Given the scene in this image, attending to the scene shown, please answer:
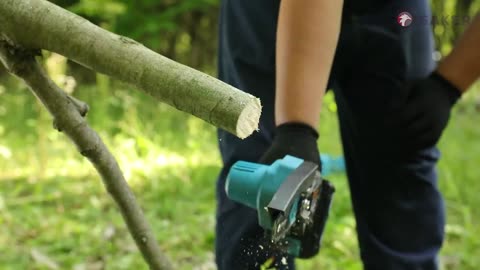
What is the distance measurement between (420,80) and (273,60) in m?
0.25

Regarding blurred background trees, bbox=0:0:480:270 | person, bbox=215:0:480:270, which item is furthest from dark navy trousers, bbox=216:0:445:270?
blurred background trees, bbox=0:0:480:270

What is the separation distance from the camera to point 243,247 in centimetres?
94

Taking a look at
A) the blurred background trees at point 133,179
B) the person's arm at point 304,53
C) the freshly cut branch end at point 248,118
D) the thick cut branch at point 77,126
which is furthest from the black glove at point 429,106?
the freshly cut branch end at point 248,118

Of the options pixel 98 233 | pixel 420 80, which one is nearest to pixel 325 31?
pixel 420 80

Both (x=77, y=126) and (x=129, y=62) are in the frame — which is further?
(x=77, y=126)

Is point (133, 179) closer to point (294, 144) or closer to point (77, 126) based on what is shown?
point (294, 144)

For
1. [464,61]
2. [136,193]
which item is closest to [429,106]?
[464,61]

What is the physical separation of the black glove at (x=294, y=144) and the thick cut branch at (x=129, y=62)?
12.4 inches

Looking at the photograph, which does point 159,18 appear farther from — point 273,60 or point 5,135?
point 273,60

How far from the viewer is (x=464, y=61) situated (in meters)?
0.95

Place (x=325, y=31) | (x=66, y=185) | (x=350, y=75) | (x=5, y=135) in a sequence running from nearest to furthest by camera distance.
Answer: (x=325, y=31) < (x=350, y=75) < (x=66, y=185) < (x=5, y=135)

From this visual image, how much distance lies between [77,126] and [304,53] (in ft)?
0.95

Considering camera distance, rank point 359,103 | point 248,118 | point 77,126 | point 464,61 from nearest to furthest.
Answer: point 248,118
point 77,126
point 464,61
point 359,103

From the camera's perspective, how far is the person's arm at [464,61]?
0.93 m
